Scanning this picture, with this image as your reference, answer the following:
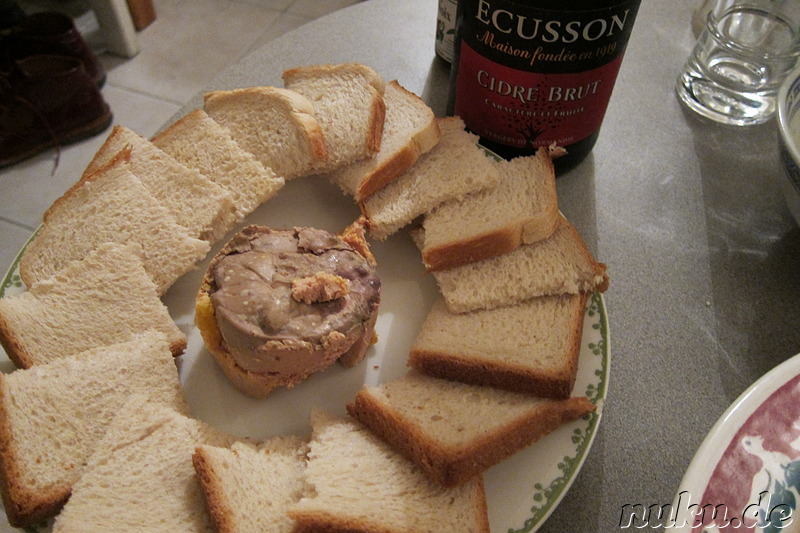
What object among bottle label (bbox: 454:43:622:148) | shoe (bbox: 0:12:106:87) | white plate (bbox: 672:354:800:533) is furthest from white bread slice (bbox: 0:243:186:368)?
shoe (bbox: 0:12:106:87)

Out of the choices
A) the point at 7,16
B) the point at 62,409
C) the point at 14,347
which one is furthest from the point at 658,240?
the point at 7,16

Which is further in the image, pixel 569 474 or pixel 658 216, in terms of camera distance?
pixel 658 216

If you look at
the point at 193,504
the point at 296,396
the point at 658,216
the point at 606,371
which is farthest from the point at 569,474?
the point at 658,216

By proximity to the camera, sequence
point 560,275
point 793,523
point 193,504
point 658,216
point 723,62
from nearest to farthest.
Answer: point 793,523, point 193,504, point 560,275, point 658,216, point 723,62

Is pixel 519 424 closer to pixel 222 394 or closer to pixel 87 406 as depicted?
pixel 222 394

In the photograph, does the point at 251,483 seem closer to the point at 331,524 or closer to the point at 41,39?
the point at 331,524

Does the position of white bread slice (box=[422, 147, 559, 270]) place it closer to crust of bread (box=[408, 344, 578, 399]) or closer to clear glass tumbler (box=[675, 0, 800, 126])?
crust of bread (box=[408, 344, 578, 399])
